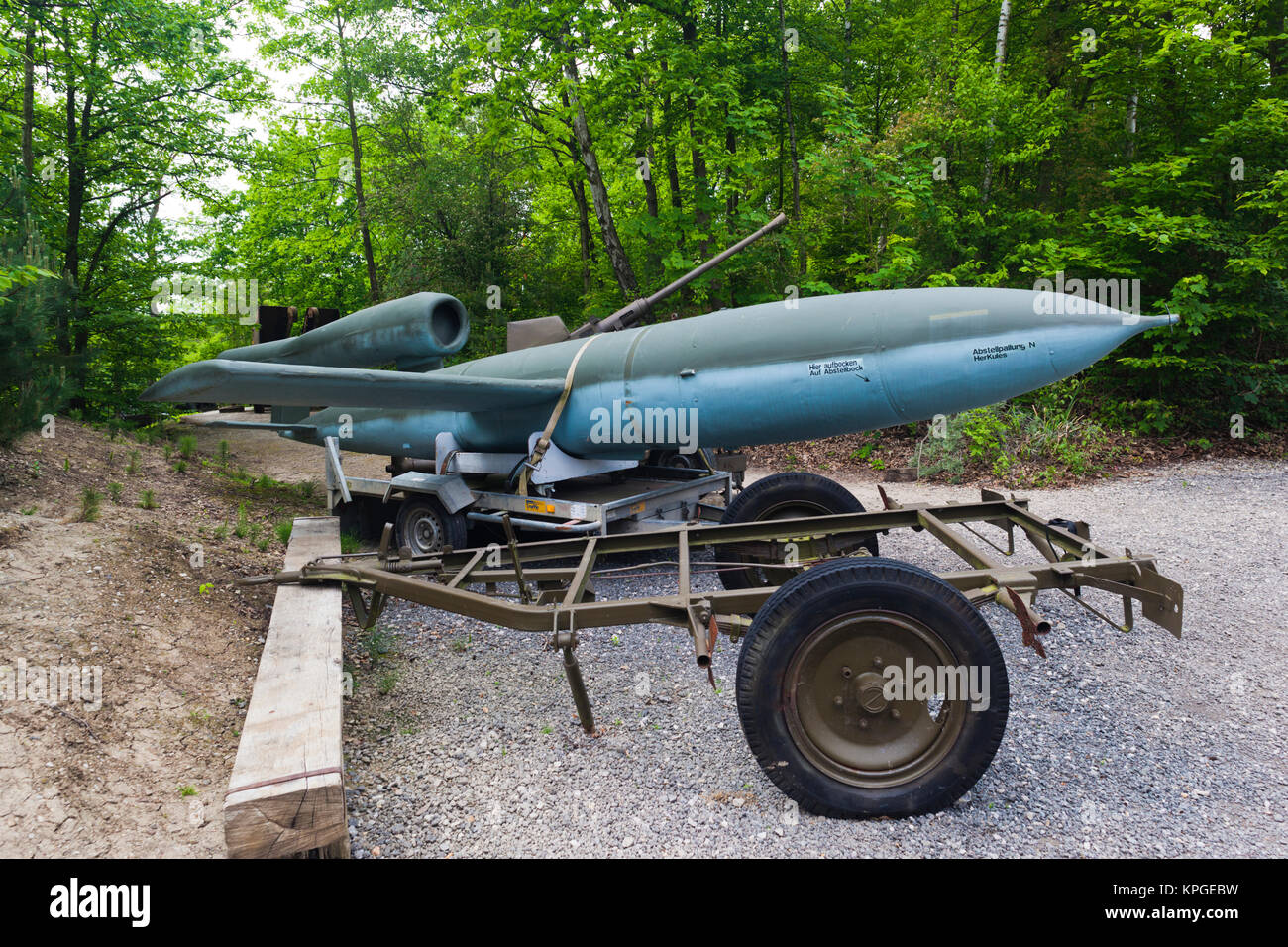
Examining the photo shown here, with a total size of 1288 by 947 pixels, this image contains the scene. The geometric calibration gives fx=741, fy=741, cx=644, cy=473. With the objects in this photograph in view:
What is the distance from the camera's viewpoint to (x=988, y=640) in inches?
101

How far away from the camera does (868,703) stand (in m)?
2.65

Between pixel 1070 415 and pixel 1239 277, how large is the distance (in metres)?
2.53

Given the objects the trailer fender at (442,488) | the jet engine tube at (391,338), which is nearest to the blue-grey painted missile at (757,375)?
the jet engine tube at (391,338)

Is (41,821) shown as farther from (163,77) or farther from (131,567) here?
(163,77)

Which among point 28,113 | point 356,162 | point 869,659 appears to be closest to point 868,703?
point 869,659

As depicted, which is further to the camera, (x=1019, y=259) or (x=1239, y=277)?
(x=1019, y=259)

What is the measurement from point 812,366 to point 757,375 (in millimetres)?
402

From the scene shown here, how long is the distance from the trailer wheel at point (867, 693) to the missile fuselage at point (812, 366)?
265 cm

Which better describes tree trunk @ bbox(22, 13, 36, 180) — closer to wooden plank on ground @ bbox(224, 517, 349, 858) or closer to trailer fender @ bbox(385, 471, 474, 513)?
trailer fender @ bbox(385, 471, 474, 513)

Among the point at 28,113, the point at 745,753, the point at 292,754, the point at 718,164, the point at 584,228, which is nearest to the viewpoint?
the point at 292,754

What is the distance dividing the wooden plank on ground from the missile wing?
1.46 metres

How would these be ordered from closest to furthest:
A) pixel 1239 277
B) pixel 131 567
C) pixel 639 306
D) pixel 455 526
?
pixel 131 567 < pixel 455 526 < pixel 639 306 < pixel 1239 277

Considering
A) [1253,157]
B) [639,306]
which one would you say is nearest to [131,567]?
[639,306]

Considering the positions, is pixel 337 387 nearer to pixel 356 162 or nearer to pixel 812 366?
pixel 812 366
